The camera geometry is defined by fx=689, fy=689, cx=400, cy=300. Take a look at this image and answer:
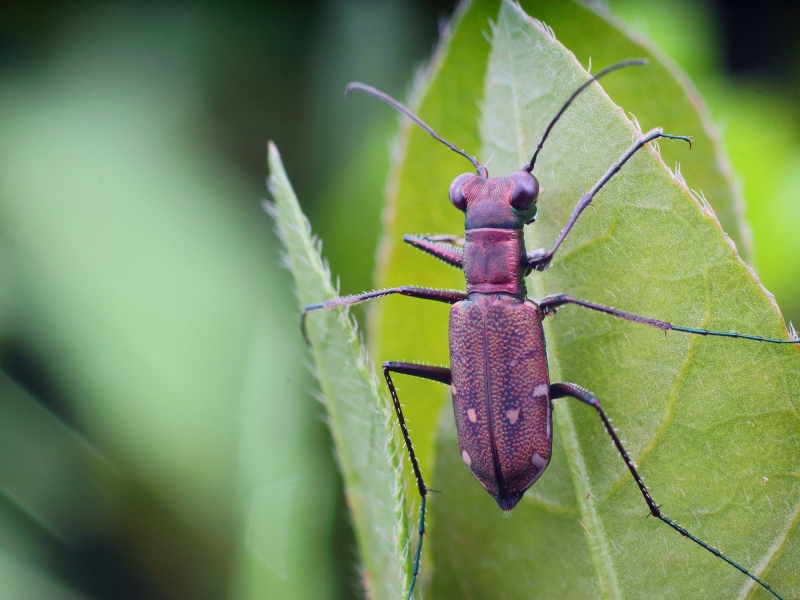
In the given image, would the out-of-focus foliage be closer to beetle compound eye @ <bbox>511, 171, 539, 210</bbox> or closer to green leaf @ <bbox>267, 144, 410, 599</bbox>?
green leaf @ <bbox>267, 144, 410, 599</bbox>

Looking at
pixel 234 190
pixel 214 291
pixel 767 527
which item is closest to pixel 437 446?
pixel 767 527

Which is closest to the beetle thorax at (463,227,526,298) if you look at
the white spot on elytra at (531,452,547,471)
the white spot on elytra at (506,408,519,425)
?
the white spot on elytra at (506,408,519,425)

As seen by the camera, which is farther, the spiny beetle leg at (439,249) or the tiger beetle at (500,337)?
the spiny beetle leg at (439,249)

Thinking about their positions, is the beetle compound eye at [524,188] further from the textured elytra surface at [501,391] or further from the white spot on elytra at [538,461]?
the white spot on elytra at [538,461]

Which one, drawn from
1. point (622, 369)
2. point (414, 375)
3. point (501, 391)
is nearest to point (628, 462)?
point (622, 369)

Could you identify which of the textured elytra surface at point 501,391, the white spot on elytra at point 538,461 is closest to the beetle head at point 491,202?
the textured elytra surface at point 501,391
